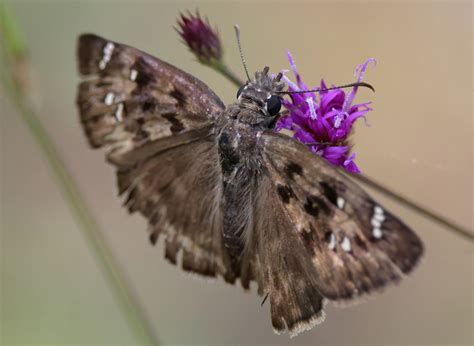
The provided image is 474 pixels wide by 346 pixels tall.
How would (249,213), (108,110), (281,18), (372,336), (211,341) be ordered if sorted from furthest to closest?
1. (281,18)
2. (211,341)
3. (372,336)
4. (108,110)
5. (249,213)

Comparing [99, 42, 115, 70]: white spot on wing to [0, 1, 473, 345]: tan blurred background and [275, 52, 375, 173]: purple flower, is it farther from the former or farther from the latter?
[0, 1, 473, 345]: tan blurred background

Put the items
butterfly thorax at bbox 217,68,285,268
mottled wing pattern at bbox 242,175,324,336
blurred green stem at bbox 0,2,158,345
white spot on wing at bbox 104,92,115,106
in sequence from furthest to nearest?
blurred green stem at bbox 0,2,158,345 < white spot on wing at bbox 104,92,115,106 < butterfly thorax at bbox 217,68,285,268 < mottled wing pattern at bbox 242,175,324,336

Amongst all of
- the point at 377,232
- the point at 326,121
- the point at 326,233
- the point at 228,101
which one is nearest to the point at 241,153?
the point at 326,121

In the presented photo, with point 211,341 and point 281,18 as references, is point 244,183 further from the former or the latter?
point 281,18

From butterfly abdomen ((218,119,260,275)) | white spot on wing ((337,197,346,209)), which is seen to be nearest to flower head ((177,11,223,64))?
butterfly abdomen ((218,119,260,275))

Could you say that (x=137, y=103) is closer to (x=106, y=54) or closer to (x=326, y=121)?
(x=106, y=54)

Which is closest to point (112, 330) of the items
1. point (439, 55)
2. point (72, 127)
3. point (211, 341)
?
point (211, 341)

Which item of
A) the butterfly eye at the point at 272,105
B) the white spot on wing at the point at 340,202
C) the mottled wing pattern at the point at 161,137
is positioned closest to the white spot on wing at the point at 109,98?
the mottled wing pattern at the point at 161,137
